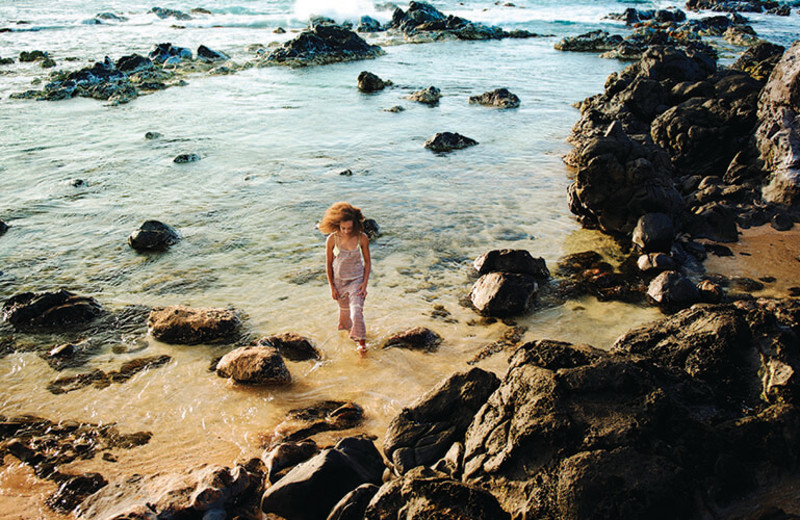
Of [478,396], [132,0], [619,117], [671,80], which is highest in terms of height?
[132,0]

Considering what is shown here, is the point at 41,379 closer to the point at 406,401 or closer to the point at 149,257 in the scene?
the point at 149,257

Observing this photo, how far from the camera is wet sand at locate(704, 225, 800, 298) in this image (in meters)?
8.98

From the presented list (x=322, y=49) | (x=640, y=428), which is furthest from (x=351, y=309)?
(x=322, y=49)

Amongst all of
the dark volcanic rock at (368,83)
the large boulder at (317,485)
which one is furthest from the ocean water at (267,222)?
the large boulder at (317,485)

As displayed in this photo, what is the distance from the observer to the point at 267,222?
11.7 metres

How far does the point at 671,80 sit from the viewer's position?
18.4 metres

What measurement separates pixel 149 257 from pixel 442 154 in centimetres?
932

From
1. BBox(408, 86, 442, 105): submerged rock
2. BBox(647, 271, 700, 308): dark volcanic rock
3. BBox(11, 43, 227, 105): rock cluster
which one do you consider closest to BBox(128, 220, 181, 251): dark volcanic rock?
BBox(647, 271, 700, 308): dark volcanic rock

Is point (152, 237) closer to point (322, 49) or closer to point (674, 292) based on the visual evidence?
point (674, 292)

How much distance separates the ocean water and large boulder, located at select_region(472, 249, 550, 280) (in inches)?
15.9

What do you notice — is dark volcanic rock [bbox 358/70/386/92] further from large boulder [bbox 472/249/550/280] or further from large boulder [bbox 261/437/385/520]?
large boulder [bbox 261/437/385/520]

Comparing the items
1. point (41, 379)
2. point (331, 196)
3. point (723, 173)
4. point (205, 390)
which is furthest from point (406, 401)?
point (723, 173)

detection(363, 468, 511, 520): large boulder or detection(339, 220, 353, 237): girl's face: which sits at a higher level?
detection(339, 220, 353, 237): girl's face

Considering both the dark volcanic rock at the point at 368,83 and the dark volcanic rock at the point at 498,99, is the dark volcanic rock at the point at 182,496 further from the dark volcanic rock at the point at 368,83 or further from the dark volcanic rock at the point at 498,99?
the dark volcanic rock at the point at 368,83
